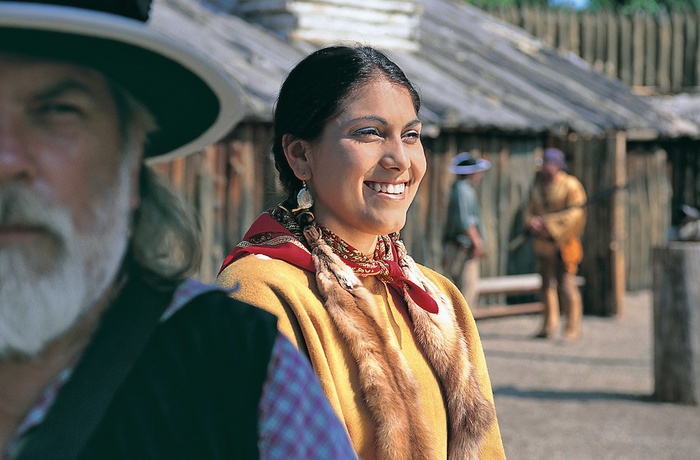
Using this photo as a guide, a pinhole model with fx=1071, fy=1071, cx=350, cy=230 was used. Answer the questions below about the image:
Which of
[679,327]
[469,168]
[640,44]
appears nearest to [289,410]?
[679,327]

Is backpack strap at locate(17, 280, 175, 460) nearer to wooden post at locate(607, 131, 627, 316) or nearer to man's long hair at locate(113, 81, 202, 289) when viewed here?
man's long hair at locate(113, 81, 202, 289)

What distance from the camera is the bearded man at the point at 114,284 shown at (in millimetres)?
1196

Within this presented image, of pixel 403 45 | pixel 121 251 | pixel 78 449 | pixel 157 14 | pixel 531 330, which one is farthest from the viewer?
pixel 403 45

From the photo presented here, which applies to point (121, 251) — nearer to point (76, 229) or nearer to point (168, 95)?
point (76, 229)

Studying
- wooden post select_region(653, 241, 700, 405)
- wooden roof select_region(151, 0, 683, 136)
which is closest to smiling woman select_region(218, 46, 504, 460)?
wooden post select_region(653, 241, 700, 405)

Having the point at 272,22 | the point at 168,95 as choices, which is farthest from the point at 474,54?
the point at 168,95

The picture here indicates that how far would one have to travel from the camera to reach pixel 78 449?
121 centimetres

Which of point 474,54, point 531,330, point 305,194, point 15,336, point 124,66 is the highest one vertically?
point 124,66

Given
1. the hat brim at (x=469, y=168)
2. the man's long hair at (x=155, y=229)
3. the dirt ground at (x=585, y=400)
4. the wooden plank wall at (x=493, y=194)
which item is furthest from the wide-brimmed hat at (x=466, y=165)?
the man's long hair at (x=155, y=229)

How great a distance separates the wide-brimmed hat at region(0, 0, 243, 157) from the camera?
3.83 feet

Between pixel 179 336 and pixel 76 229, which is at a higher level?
pixel 76 229

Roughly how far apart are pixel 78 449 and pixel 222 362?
217mm

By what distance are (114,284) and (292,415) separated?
0.94ft

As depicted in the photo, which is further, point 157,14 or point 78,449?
point 157,14
